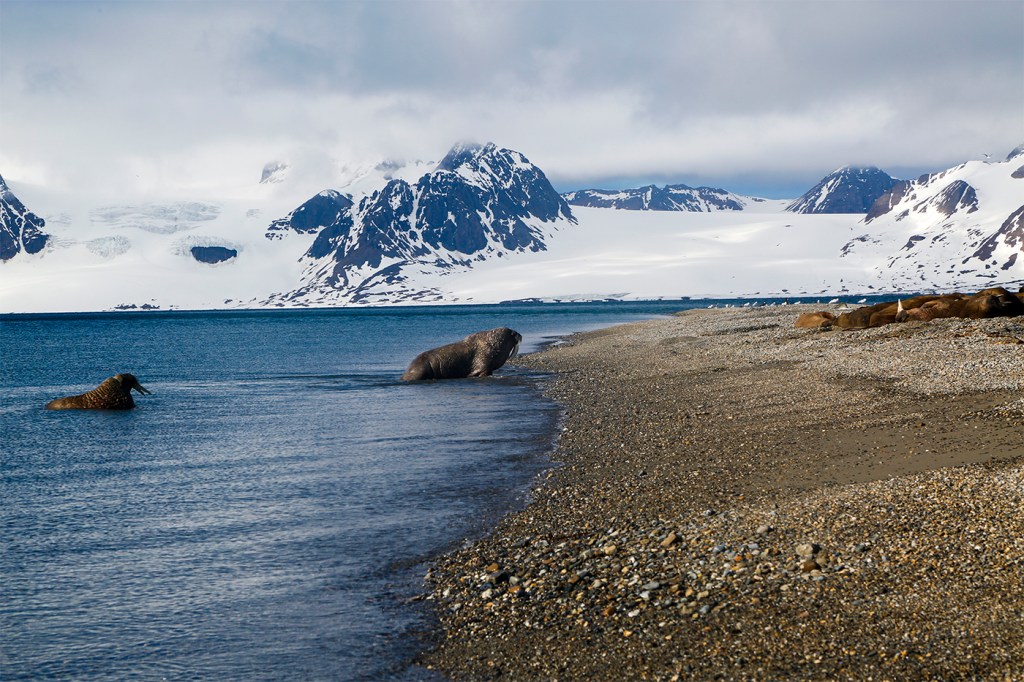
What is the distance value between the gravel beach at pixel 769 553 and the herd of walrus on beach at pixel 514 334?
17.1m

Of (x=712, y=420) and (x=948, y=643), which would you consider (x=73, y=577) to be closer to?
(x=948, y=643)

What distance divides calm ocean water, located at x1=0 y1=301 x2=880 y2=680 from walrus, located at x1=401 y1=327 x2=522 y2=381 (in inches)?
313

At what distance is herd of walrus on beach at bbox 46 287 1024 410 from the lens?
3676cm

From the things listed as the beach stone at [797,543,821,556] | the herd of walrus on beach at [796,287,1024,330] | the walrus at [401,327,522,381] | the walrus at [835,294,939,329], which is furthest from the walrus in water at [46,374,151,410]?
the walrus at [835,294,939,329]

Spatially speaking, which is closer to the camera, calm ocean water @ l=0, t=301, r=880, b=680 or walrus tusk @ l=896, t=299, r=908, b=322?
calm ocean water @ l=0, t=301, r=880, b=680

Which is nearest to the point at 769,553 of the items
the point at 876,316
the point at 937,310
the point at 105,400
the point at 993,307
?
the point at 105,400

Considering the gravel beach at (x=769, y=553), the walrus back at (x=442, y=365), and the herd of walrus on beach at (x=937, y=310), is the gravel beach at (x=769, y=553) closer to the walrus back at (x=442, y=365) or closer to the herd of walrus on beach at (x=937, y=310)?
the herd of walrus on beach at (x=937, y=310)

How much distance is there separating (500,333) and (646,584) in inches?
1368

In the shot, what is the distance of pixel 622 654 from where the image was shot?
31.3 feet

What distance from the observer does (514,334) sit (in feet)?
153

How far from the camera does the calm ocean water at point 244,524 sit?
34.4 feet

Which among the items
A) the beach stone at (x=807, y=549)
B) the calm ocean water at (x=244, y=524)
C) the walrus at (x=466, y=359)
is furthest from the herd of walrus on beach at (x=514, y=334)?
the beach stone at (x=807, y=549)

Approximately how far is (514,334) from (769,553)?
35.4 m

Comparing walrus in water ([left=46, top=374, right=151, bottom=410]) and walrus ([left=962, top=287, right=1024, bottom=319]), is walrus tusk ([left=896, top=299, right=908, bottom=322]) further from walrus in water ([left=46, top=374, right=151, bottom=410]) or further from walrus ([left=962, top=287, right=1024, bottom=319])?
walrus in water ([left=46, top=374, right=151, bottom=410])
